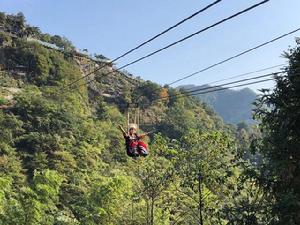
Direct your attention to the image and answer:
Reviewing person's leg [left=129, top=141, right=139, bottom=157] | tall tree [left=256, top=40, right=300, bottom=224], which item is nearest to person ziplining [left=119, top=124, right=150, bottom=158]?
person's leg [left=129, top=141, right=139, bottom=157]

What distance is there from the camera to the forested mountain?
1521 cm

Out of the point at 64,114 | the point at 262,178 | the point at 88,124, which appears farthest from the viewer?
the point at 88,124

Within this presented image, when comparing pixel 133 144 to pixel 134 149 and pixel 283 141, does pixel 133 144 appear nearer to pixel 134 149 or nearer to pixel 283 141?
pixel 134 149

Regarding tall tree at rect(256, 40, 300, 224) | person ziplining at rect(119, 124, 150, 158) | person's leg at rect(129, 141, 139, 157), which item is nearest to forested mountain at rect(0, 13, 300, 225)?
tall tree at rect(256, 40, 300, 224)

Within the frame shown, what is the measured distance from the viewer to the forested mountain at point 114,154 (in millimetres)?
15211

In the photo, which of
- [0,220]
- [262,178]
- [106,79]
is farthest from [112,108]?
[262,178]

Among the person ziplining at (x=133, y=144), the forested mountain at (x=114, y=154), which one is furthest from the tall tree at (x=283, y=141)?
the person ziplining at (x=133, y=144)

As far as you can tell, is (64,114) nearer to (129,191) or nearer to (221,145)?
(129,191)

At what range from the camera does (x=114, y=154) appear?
71062 mm

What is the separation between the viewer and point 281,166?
14.2 m

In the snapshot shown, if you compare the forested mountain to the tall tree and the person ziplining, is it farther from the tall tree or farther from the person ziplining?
the person ziplining

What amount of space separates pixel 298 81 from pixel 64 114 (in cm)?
5598

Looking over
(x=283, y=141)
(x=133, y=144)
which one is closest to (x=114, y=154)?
(x=133, y=144)

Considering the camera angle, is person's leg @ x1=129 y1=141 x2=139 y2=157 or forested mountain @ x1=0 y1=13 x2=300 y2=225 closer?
person's leg @ x1=129 y1=141 x2=139 y2=157
